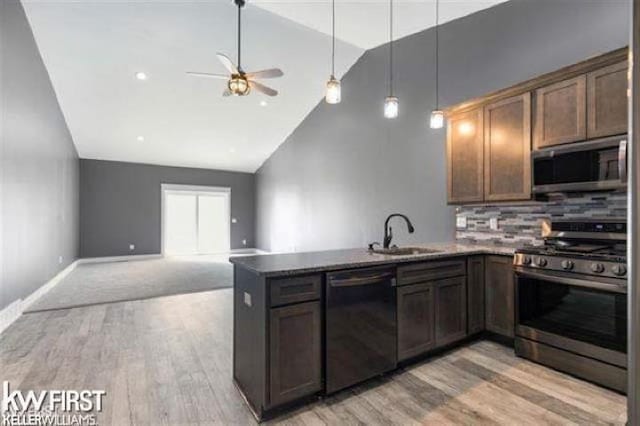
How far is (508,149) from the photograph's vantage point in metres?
3.03

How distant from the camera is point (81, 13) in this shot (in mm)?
4129

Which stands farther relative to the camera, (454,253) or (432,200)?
(432,200)

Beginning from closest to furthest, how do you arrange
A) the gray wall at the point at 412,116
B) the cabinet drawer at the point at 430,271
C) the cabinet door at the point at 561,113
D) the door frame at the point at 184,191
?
1. the cabinet drawer at the point at 430,271
2. the cabinet door at the point at 561,113
3. the gray wall at the point at 412,116
4. the door frame at the point at 184,191

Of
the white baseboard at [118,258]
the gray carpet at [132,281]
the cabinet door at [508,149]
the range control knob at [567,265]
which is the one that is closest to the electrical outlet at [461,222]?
the cabinet door at [508,149]

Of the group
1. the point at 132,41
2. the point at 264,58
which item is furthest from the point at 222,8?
the point at 132,41

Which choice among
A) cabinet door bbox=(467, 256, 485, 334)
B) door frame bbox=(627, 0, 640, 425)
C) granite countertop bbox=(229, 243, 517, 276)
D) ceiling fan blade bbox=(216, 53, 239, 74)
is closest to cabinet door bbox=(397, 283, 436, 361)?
granite countertop bbox=(229, 243, 517, 276)

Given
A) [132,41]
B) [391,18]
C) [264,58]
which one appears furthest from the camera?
[264,58]

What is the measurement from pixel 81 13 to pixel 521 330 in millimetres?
6119

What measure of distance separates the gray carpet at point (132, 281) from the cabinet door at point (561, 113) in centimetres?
481

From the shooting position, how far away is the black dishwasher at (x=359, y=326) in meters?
2.03

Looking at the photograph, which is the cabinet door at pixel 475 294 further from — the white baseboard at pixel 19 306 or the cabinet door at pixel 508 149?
the white baseboard at pixel 19 306

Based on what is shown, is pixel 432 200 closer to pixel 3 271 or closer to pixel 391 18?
pixel 391 18

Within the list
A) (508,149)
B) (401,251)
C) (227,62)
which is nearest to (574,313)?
(401,251)

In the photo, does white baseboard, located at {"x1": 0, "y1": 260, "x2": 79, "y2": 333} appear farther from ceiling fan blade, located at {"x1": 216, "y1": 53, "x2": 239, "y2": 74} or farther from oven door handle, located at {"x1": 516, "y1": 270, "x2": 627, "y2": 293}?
oven door handle, located at {"x1": 516, "y1": 270, "x2": 627, "y2": 293}
